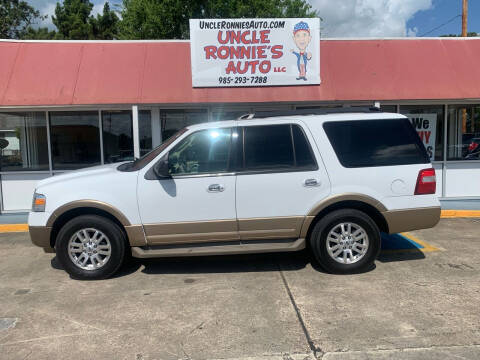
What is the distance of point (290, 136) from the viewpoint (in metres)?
4.99

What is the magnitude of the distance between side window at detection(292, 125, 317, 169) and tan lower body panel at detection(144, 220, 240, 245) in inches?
45.5

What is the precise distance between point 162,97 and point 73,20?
2144 centimetres

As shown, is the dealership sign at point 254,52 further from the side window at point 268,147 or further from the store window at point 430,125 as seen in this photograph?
the side window at point 268,147

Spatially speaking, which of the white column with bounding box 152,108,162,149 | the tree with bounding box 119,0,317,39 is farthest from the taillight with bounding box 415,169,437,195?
the tree with bounding box 119,0,317,39

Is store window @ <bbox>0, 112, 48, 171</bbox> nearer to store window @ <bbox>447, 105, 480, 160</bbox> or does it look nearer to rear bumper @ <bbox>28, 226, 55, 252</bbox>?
rear bumper @ <bbox>28, 226, 55, 252</bbox>

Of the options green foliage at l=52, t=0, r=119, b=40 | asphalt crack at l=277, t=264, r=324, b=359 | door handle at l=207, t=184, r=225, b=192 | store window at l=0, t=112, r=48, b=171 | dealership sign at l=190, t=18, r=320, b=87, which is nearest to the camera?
asphalt crack at l=277, t=264, r=324, b=359

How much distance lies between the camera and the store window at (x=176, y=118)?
31.6 ft

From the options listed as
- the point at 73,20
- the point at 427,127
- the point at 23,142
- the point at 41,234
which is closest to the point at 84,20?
the point at 73,20

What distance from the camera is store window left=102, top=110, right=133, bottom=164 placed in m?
9.48

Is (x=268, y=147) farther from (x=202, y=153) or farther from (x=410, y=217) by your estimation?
(x=410, y=217)

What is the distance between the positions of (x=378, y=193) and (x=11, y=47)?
866 centimetres

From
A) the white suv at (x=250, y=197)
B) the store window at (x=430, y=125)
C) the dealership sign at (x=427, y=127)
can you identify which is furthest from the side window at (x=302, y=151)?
the dealership sign at (x=427, y=127)

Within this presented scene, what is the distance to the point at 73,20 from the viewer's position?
25.7 meters

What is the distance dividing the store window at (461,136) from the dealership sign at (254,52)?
394 cm
